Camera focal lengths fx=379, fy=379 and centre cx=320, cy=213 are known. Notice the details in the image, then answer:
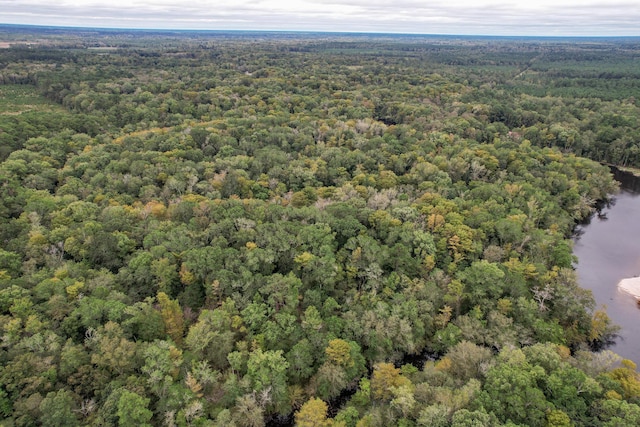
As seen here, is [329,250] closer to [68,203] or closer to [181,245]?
[181,245]

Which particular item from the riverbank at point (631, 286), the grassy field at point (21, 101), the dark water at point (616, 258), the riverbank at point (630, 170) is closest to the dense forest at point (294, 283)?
the dark water at point (616, 258)

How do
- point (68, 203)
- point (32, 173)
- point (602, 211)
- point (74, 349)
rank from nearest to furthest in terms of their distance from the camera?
point (74, 349), point (68, 203), point (32, 173), point (602, 211)

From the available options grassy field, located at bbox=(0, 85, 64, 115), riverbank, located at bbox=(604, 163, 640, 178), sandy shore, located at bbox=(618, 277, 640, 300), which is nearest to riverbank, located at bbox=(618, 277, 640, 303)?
sandy shore, located at bbox=(618, 277, 640, 300)

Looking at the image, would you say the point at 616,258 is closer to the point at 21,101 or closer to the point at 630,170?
the point at 630,170

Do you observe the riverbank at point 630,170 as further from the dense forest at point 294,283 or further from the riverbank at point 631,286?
the riverbank at point 631,286

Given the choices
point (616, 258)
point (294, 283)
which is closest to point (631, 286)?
point (616, 258)

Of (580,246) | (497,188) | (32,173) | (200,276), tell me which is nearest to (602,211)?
(580,246)
